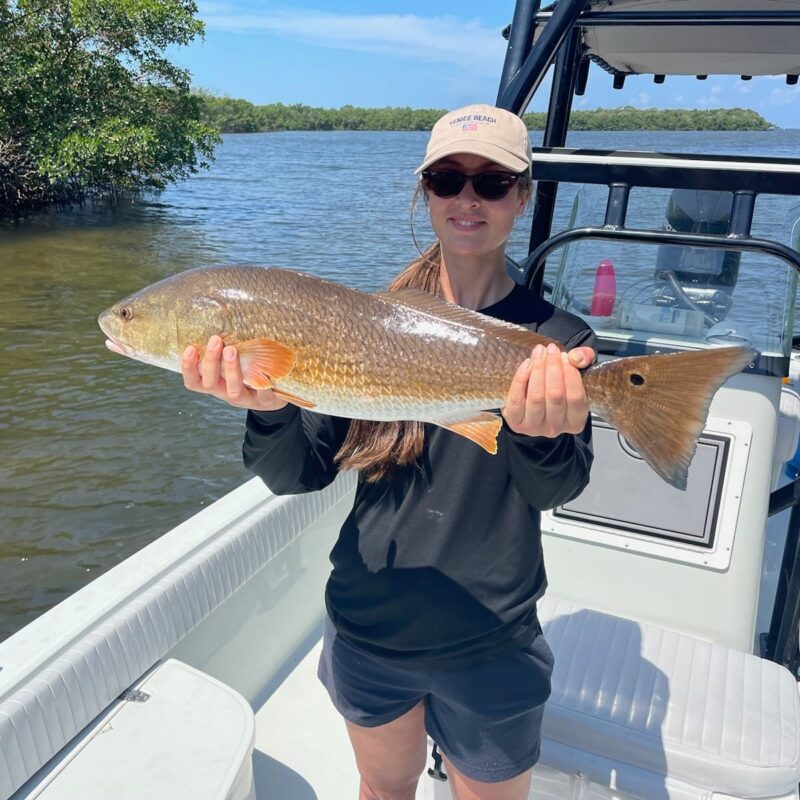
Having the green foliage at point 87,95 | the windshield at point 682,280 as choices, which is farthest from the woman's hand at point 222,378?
the green foliage at point 87,95

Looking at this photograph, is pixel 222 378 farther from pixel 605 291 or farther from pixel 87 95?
pixel 87 95

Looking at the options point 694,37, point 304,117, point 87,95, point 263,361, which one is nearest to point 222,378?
point 263,361

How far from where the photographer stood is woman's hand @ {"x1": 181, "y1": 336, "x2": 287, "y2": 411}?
1880 millimetres

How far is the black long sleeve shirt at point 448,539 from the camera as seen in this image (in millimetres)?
1799

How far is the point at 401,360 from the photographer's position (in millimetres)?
1974

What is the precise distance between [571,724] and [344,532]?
1.10 m

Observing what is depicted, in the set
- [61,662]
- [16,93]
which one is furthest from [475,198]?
[16,93]

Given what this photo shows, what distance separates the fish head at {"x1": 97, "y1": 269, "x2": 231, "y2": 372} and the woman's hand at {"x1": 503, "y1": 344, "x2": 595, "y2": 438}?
34.0 inches

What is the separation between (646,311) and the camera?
11.6 feet

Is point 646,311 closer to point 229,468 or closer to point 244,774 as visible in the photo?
point 244,774

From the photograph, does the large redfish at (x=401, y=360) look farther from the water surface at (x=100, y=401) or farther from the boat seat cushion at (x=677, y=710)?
the water surface at (x=100, y=401)

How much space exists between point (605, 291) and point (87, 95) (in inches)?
963

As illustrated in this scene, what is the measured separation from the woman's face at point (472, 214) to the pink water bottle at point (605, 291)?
1877mm

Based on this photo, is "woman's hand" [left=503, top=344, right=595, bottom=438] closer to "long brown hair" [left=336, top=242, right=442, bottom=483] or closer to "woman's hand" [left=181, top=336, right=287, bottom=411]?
"long brown hair" [left=336, top=242, right=442, bottom=483]
